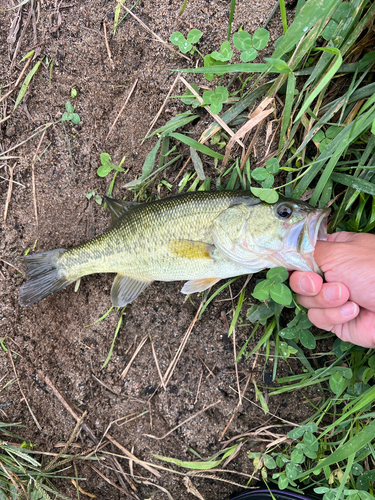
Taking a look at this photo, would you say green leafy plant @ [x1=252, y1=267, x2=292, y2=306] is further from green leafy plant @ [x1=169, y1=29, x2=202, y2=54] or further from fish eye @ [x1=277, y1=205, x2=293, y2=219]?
green leafy plant @ [x1=169, y1=29, x2=202, y2=54]

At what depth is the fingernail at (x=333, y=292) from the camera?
81.3 inches

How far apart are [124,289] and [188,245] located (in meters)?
0.78

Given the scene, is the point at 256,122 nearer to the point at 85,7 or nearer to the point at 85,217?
the point at 85,217

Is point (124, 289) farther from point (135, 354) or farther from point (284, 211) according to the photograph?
point (284, 211)

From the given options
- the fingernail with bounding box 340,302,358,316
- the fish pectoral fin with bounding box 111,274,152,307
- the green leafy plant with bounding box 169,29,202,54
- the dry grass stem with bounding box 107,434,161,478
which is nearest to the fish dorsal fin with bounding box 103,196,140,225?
the fish pectoral fin with bounding box 111,274,152,307

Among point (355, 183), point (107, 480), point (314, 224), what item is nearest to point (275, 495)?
point (107, 480)

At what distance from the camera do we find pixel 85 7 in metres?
3.01

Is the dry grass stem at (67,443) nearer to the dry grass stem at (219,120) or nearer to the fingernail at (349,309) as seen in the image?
the fingernail at (349,309)

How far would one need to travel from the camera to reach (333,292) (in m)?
2.07

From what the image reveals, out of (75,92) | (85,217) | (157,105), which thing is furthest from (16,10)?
(85,217)

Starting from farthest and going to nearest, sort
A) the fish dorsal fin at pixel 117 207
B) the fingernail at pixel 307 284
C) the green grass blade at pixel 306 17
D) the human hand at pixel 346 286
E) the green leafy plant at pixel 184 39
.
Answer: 1. the fish dorsal fin at pixel 117 207
2. the green leafy plant at pixel 184 39
3. the fingernail at pixel 307 284
4. the human hand at pixel 346 286
5. the green grass blade at pixel 306 17

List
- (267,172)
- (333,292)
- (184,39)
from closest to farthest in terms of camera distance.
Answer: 1. (333,292)
2. (267,172)
3. (184,39)

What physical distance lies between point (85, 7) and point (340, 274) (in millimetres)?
3440

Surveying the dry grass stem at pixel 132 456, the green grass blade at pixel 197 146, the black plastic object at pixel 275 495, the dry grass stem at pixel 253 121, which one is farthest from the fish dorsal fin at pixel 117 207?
the black plastic object at pixel 275 495
